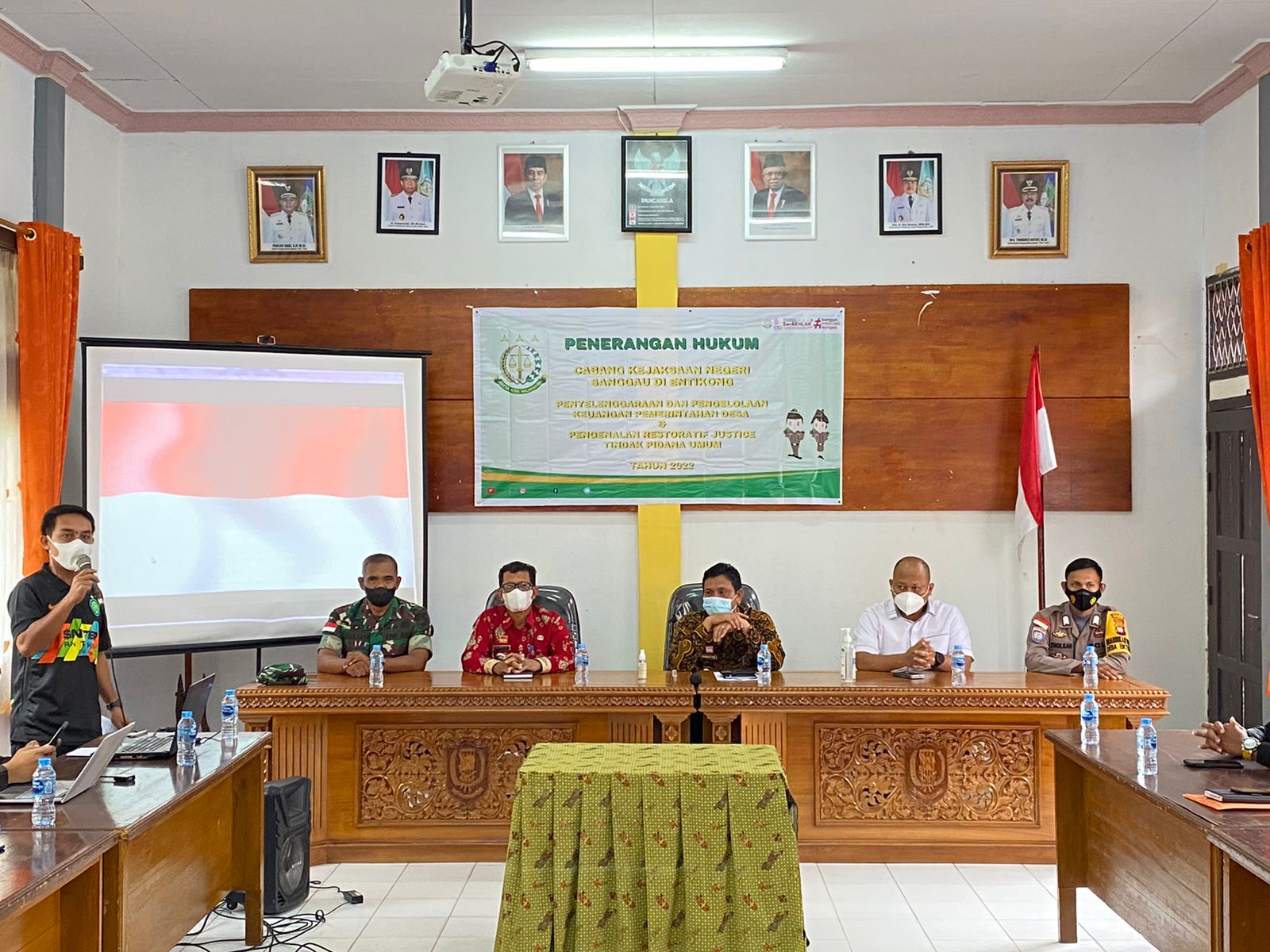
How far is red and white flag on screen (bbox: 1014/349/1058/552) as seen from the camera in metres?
6.07

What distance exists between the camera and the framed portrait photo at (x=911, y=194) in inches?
248

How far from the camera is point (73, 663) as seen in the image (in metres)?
4.19

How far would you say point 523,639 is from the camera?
5262 mm

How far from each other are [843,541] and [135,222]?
168 inches

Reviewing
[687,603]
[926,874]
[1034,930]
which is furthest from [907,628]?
[1034,930]

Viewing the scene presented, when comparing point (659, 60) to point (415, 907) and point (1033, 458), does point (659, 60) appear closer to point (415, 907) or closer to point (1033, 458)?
point (1033, 458)

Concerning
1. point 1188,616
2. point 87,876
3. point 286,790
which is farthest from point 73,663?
point 1188,616

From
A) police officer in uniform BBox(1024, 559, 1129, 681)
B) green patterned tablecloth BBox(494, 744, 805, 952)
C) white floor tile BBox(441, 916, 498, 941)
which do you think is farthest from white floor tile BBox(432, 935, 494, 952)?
police officer in uniform BBox(1024, 559, 1129, 681)

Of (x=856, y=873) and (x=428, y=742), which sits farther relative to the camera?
(x=428, y=742)

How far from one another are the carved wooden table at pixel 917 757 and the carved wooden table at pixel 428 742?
421 millimetres

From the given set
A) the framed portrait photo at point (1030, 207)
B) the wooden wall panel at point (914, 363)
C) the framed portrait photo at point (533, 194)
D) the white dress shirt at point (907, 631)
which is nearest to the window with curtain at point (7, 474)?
the wooden wall panel at point (914, 363)

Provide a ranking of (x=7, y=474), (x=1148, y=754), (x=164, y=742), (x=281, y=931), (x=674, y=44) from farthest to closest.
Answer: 1. (x=674, y=44)
2. (x=7, y=474)
3. (x=281, y=931)
4. (x=164, y=742)
5. (x=1148, y=754)

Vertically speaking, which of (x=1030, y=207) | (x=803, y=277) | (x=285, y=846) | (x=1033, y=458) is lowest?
(x=285, y=846)

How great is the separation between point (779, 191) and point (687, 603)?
2.39m
